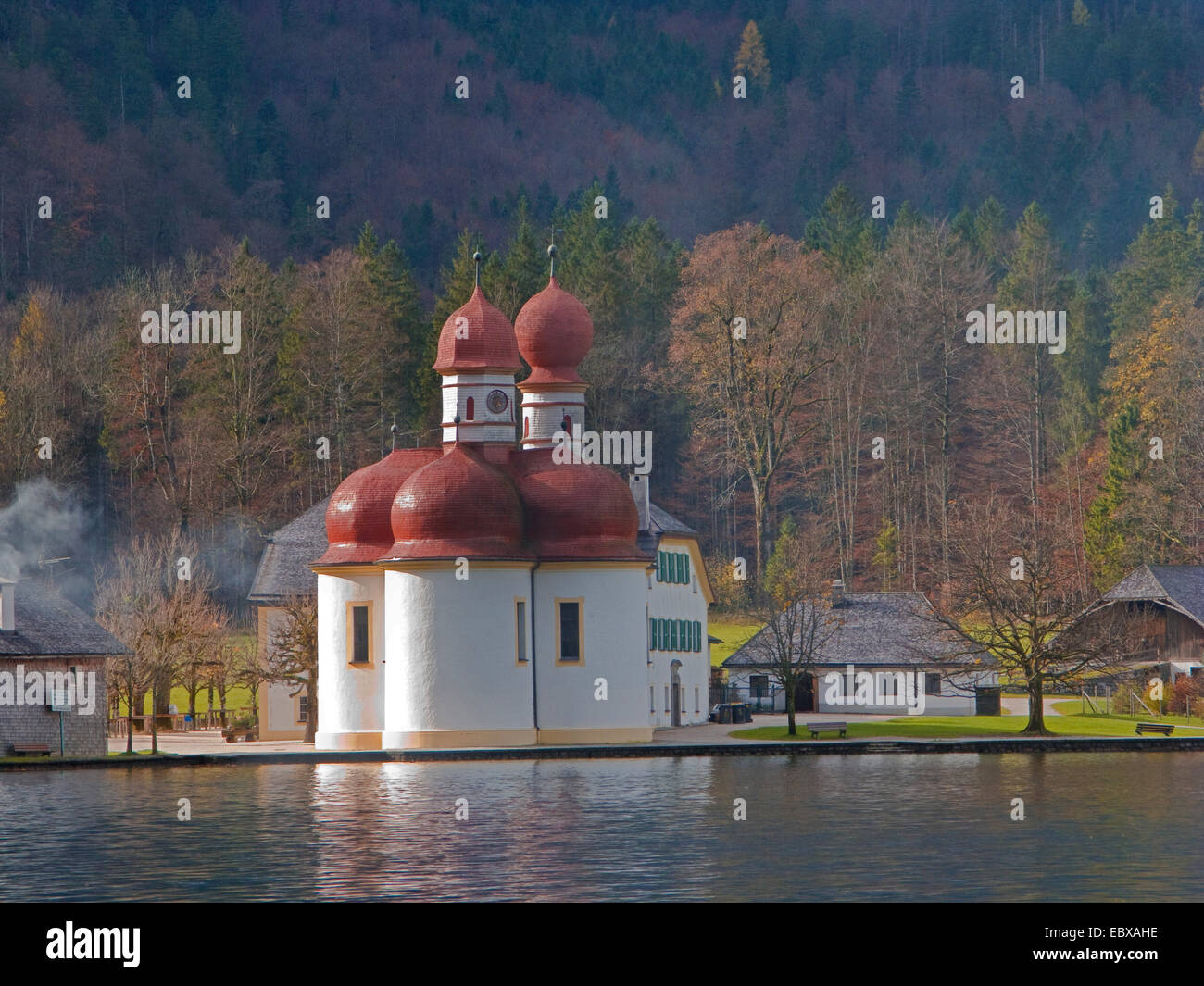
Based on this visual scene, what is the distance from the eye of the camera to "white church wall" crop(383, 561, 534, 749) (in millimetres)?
58625

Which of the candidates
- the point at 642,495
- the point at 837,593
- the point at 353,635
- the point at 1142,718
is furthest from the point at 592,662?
the point at 837,593

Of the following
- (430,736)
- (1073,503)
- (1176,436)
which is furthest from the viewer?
(1073,503)

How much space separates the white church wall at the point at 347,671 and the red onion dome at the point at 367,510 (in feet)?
2.33

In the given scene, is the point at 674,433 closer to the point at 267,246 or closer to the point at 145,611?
the point at 267,246

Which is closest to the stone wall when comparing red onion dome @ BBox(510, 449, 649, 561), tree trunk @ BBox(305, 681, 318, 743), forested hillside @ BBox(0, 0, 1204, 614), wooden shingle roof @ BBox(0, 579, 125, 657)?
wooden shingle roof @ BBox(0, 579, 125, 657)

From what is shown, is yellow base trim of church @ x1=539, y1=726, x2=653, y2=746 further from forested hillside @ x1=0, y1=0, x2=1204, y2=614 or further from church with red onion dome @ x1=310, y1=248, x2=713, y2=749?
forested hillside @ x1=0, y1=0, x2=1204, y2=614

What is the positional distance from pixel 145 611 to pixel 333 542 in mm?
6312

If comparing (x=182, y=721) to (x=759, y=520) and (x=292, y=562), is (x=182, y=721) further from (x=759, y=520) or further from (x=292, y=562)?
(x=759, y=520)

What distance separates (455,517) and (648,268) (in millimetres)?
45187

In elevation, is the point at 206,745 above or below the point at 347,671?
below

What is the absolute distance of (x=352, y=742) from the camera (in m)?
60.8

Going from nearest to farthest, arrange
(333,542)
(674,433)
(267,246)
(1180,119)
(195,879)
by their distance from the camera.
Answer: (195,879) → (333,542) → (674,433) → (267,246) → (1180,119)

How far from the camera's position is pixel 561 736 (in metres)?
60.1
